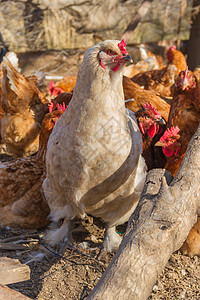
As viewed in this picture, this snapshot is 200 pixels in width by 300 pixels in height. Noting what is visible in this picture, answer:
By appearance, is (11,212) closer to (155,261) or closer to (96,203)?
(96,203)

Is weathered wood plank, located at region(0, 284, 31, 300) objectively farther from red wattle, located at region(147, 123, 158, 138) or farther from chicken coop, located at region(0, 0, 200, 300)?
red wattle, located at region(147, 123, 158, 138)

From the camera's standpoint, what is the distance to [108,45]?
2025mm

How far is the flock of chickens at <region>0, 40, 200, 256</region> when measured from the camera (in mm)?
2088

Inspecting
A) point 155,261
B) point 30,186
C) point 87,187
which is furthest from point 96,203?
point 155,261

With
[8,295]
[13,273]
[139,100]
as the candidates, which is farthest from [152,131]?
[8,295]

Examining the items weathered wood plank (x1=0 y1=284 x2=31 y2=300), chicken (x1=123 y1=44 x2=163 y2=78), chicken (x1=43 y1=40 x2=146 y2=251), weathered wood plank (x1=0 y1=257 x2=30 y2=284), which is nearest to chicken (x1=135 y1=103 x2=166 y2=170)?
chicken (x1=43 y1=40 x2=146 y2=251)

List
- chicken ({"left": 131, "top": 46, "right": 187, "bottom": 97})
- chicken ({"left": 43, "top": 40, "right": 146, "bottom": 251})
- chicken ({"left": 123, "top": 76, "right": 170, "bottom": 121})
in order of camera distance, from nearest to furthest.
Result: 1. chicken ({"left": 43, "top": 40, "right": 146, "bottom": 251})
2. chicken ({"left": 123, "top": 76, "right": 170, "bottom": 121})
3. chicken ({"left": 131, "top": 46, "right": 187, "bottom": 97})

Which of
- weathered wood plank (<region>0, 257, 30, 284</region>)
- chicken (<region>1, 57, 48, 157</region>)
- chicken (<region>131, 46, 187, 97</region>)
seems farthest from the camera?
chicken (<region>131, 46, 187, 97</region>)

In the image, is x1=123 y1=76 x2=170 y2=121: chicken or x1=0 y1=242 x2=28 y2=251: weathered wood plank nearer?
x1=0 y1=242 x2=28 y2=251: weathered wood plank

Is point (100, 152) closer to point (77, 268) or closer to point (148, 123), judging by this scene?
point (148, 123)

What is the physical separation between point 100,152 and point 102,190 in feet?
1.01

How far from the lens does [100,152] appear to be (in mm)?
2104

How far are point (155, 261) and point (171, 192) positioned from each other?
39 centimetres

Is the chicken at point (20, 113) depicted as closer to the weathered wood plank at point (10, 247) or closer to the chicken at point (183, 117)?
the weathered wood plank at point (10, 247)
